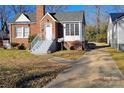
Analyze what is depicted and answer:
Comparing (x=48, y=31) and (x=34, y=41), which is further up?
(x=48, y=31)

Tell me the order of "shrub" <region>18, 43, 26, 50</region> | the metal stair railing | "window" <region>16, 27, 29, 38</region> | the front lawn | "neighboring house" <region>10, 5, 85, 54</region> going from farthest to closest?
"window" <region>16, 27, 29, 38</region>, "shrub" <region>18, 43, 26, 50</region>, "neighboring house" <region>10, 5, 85, 54</region>, the metal stair railing, the front lawn

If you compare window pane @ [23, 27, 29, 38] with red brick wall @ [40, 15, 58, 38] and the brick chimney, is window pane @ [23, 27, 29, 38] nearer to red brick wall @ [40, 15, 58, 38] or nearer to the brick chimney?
the brick chimney

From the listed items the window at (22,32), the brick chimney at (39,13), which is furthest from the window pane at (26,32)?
the brick chimney at (39,13)

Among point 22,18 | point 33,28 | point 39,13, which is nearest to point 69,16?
point 39,13

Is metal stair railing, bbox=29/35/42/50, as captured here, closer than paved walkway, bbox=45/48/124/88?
No

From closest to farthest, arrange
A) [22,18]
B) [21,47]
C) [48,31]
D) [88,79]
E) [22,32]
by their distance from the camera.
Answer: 1. [88,79]
2. [48,31]
3. [21,47]
4. [22,32]
5. [22,18]

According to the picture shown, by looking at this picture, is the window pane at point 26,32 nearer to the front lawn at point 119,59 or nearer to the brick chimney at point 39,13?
the brick chimney at point 39,13

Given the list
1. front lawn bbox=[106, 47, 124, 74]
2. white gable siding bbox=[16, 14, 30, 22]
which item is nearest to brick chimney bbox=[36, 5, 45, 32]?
white gable siding bbox=[16, 14, 30, 22]

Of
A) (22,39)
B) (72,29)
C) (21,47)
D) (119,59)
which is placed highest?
(72,29)

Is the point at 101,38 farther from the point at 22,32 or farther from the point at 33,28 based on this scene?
the point at 22,32

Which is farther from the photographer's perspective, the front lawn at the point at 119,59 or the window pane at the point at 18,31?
the window pane at the point at 18,31
